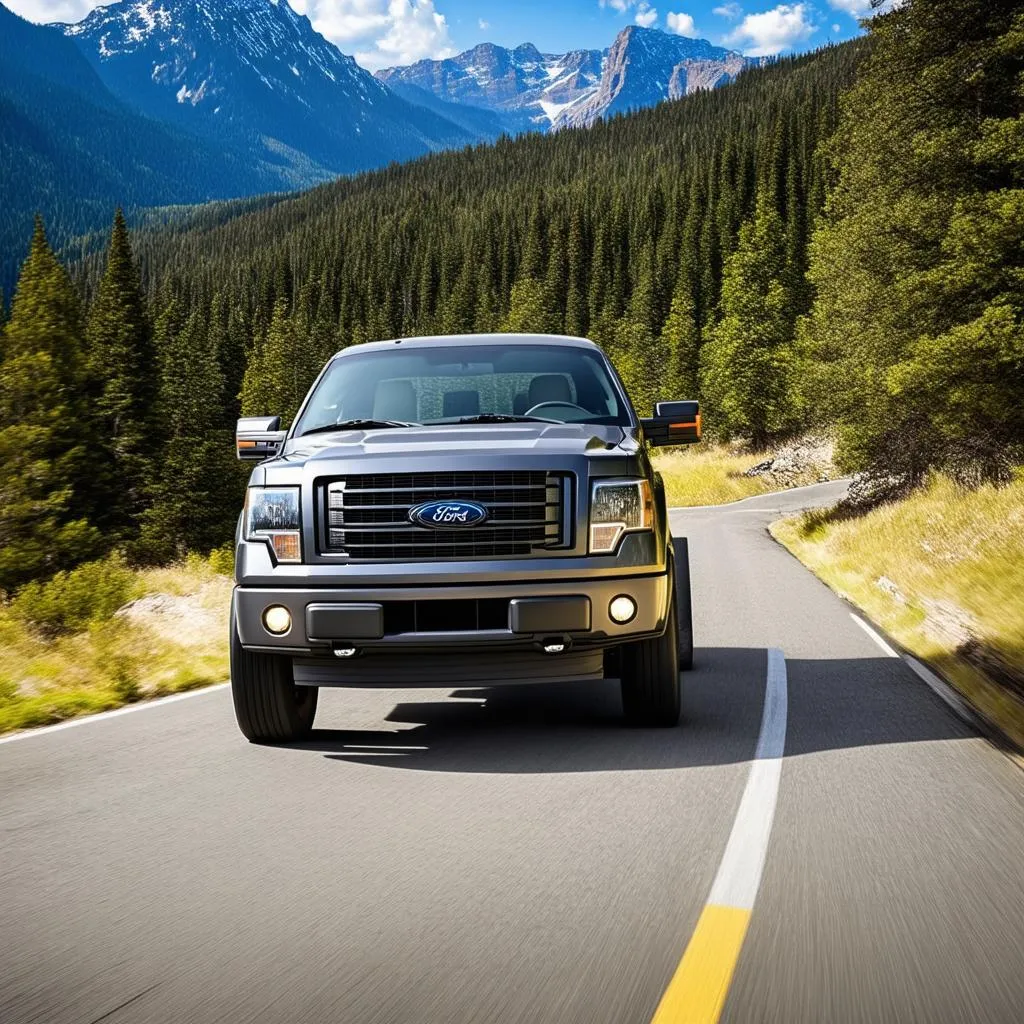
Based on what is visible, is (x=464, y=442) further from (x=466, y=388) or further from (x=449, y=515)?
(x=466, y=388)

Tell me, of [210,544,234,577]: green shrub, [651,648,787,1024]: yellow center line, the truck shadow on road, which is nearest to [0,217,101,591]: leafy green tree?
[210,544,234,577]: green shrub

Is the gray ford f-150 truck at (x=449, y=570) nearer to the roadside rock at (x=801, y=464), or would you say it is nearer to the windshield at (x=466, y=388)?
the windshield at (x=466, y=388)

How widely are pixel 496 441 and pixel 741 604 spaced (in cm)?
867

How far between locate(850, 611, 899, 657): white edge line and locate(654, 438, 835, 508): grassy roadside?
3526 cm

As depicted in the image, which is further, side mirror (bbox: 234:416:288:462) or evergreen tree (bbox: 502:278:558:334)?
evergreen tree (bbox: 502:278:558:334)

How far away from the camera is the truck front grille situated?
5789mm

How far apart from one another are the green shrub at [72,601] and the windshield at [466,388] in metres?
6.64

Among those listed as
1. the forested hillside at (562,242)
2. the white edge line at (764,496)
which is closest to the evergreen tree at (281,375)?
the forested hillside at (562,242)

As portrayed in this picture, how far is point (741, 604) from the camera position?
14.1 m

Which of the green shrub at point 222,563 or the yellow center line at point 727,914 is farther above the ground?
the yellow center line at point 727,914

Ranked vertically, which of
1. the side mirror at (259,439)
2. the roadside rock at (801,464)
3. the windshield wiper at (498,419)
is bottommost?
the roadside rock at (801,464)

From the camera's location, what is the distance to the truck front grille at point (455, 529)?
19.0ft

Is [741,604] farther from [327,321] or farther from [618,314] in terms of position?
[327,321]

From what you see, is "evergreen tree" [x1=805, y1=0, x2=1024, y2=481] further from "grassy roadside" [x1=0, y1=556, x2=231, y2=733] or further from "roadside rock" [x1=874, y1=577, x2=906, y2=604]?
"grassy roadside" [x1=0, y1=556, x2=231, y2=733]
